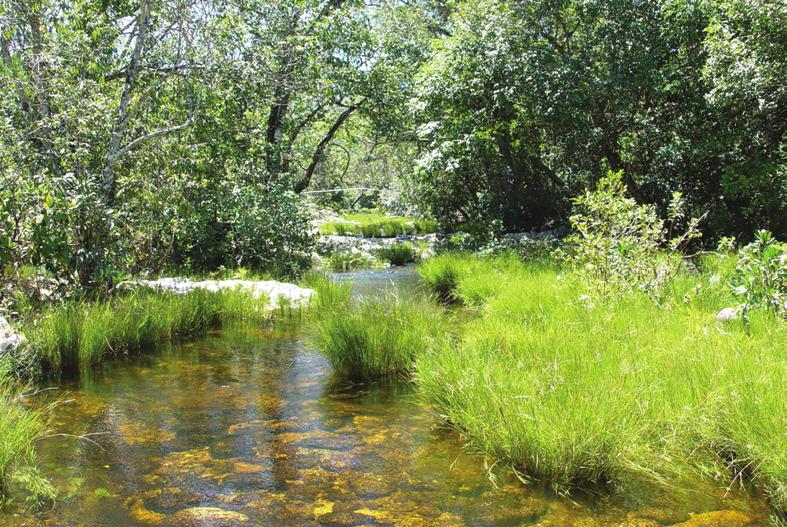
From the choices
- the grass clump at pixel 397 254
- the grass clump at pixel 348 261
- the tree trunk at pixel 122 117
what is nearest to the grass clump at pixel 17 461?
the tree trunk at pixel 122 117

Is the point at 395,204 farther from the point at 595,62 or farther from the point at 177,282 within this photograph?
the point at 177,282

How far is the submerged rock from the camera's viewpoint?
6.01 m

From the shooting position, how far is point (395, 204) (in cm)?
3384

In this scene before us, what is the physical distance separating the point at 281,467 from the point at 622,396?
96.9 inches

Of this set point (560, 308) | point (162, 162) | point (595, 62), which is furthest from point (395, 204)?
point (560, 308)

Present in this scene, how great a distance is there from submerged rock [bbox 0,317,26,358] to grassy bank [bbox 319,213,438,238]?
21.8 m

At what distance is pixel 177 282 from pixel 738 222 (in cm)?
1368

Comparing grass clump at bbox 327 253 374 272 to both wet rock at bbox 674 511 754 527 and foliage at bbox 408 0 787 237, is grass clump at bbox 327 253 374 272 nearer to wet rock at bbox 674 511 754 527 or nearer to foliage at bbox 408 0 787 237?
foliage at bbox 408 0 787 237

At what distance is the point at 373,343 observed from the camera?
6.55 meters

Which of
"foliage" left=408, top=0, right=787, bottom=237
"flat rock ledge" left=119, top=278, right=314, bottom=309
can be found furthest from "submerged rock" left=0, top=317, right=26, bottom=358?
"foliage" left=408, top=0, right=787, bottom=237

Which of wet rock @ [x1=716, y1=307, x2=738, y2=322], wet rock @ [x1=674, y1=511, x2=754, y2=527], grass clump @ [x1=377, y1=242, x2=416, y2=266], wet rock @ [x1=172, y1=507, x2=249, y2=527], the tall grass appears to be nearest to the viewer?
wet rock @ [x1=674, y1=511, x2=754, y2=527]

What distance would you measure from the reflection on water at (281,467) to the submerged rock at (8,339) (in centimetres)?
75

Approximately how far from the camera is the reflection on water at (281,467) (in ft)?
11.6

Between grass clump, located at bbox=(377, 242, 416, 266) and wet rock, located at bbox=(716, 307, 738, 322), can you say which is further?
grass clump, located at bbox=(377, 242, 416, 266)
